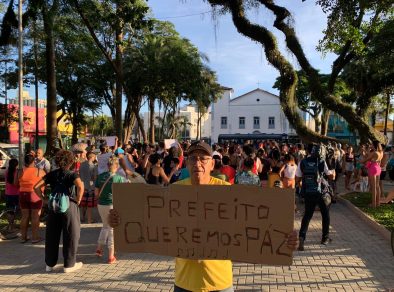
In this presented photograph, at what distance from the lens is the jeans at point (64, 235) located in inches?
235

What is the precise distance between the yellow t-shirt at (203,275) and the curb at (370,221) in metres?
5.79

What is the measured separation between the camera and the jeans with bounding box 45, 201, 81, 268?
19.6 ft

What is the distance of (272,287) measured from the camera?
17.6ft

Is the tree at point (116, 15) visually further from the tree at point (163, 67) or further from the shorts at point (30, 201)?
the shorts at point (30, 201)

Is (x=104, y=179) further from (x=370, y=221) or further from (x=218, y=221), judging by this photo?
(x=370, y=221)

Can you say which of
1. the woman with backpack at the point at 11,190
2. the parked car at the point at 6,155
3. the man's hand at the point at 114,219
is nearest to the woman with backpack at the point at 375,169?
the woman with backpack at the point at 11,190

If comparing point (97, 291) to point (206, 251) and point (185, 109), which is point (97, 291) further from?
point (185, 109)

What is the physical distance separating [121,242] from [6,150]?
1830cm

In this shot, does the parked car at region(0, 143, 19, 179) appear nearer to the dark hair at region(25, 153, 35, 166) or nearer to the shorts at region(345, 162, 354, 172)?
the dark hair at region(25, 153, 35, 166)

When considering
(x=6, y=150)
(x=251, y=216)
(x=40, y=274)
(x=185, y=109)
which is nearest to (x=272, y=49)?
(x=40, y=274)

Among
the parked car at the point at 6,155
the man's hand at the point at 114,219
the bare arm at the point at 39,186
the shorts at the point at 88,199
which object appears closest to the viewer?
the man's hand at the point at 114,219

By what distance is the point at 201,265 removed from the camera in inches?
113

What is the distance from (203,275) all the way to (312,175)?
482cm

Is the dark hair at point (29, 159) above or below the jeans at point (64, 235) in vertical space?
above
